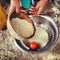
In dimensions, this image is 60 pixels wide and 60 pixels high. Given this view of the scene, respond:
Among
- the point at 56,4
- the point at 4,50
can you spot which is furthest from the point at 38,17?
the point at 4,50

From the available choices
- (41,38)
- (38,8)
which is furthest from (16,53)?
(38,8)

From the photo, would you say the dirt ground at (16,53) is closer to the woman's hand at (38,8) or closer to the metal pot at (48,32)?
the metal pot at (48,32)

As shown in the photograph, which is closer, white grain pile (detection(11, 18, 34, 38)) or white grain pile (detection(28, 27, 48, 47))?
white grain pile (detection(11, 18, 34, 38))

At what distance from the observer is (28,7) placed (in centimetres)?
118

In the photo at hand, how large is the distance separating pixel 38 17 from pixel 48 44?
0.60 ft

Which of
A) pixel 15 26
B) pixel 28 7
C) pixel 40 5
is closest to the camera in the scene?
pixel 15 26

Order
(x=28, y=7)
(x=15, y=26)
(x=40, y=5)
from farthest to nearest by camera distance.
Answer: (x=28, y=7), (x=40, y=5), (x=15, y=26)

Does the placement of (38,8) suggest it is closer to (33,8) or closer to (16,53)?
(33,8)

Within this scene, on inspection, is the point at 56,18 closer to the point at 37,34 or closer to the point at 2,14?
the point at 37,34

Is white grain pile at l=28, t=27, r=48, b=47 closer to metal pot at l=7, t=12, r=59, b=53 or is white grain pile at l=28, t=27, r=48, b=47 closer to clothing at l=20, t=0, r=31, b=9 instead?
metal pot at l=7, t=12, r=59, b=53

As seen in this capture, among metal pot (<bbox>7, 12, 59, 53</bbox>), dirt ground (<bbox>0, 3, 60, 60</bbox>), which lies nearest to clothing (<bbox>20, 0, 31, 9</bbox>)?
metal pot (<bbox>7, 12, 59, 53</bbox>)

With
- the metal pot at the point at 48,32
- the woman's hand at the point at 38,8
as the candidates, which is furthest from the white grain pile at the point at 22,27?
the woman's hand at the point at 38,8

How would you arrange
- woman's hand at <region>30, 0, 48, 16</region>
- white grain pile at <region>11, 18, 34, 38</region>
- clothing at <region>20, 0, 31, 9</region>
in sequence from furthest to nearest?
clothing at <region>20, 0, 31, 9</region> → woman's hand at <region>30, 0, 48, 16</region> → white grain pile at <region>11, 18, 34, 38</region>

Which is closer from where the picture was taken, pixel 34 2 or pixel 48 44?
pixel 48 44
